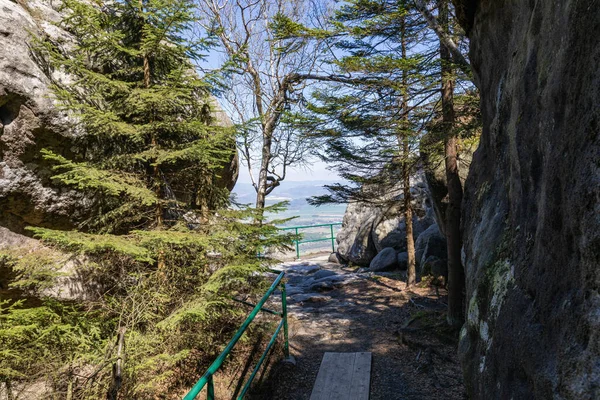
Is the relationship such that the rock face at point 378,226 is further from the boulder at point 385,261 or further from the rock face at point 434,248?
the rock face at point 434,248

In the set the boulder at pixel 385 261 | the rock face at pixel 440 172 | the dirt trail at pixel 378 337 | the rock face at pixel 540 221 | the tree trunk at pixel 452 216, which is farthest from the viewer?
the boulder at pixel 385 261

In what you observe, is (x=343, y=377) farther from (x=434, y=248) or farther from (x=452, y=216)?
(x=434, y=248)

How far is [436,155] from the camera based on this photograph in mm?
6715

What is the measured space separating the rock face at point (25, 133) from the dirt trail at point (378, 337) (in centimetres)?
343

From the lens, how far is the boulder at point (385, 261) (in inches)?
448

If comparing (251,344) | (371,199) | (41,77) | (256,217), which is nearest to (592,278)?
(256,217)

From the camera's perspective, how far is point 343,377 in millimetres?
4422

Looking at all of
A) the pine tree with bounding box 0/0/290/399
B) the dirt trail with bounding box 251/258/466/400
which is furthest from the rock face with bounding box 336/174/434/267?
the pine tree with bounding box 0/0/290/399

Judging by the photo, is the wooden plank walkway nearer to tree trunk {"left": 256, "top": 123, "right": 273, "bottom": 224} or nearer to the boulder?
the boulder

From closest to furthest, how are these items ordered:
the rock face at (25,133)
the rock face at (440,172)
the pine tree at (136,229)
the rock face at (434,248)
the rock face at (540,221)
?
the rock face at (540,221)
the pine tree at (136,229)
the rock face at (25,133)
the rock face at (440,172)
the rock face at (434,248)

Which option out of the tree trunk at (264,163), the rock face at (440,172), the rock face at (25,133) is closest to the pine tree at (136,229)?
the rock face at (25,133)

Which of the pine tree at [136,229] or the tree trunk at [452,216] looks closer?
the pine tree at [136,229]

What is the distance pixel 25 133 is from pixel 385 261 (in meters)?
9.86

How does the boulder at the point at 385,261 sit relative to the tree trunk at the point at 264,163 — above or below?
below
